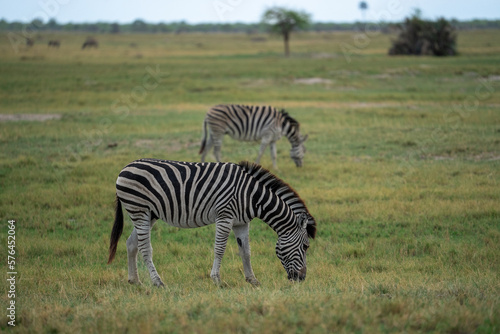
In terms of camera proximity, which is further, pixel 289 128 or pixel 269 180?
pixel 289 128

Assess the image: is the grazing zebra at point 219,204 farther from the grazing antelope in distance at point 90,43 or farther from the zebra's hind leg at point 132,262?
the grazing antelope in distance at point 90,43

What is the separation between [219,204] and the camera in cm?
605

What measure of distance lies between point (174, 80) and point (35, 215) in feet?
71.3

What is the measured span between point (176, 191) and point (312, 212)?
3.77 meters

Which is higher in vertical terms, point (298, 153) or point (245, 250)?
point (298, 153)

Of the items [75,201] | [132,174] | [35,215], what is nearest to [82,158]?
[75,201]

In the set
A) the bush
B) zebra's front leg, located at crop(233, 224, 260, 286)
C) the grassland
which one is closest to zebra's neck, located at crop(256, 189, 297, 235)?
zebra's front leg, located at crop(233, 224, 260, 286)

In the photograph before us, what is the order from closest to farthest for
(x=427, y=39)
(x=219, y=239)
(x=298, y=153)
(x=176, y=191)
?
(x=219, y=239), (x=176, y=191), (x=298, y=153), (x=427, y=39)

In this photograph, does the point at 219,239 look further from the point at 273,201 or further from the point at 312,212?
the point at 312,212

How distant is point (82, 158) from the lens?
13484mm

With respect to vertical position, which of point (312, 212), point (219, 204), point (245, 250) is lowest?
point (312, 212)

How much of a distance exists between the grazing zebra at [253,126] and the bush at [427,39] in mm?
39097

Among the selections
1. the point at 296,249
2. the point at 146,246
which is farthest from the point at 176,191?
the point at 296,249

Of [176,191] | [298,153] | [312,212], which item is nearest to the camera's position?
[176,191]
